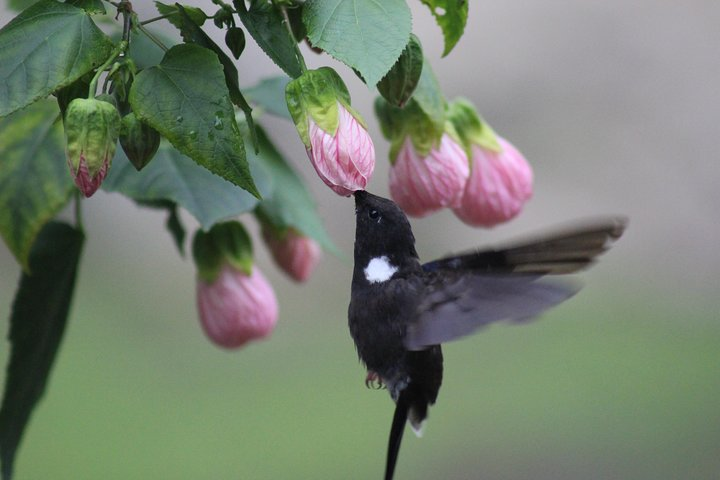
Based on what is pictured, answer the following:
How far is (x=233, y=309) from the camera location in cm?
120

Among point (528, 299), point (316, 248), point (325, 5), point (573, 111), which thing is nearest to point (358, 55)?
point (325, 5)

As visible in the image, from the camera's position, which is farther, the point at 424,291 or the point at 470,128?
the point at 470,128

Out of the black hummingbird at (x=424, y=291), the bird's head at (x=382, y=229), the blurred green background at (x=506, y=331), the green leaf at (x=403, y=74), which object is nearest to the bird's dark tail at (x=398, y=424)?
the black hummingbird at (x=424, y=291)

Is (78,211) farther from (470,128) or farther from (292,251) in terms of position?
(470,128)

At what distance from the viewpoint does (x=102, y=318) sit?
3.80m

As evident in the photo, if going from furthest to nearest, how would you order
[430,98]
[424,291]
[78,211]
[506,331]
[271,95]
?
1. [506,331]
2. [271,95]
3. [78,211]
4. [430,98]
5. [424,291]

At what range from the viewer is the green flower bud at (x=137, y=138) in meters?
0.75

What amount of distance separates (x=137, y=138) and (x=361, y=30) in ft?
0.52

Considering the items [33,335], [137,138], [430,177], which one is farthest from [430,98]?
[33,335]

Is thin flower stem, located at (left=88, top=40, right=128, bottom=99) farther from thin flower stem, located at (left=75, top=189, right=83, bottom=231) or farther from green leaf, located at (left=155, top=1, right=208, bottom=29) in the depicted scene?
thin flower stem, located at (left=75, top=189, right=83, bottom=231)

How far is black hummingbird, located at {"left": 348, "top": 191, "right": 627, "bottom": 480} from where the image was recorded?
A: 725 mm

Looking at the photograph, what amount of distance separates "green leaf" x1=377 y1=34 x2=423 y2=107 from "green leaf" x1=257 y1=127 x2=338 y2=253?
0.31m

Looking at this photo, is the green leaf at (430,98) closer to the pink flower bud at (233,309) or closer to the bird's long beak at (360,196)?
the bird's long beak at (360,196)

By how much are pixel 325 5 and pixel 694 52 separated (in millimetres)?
3859
